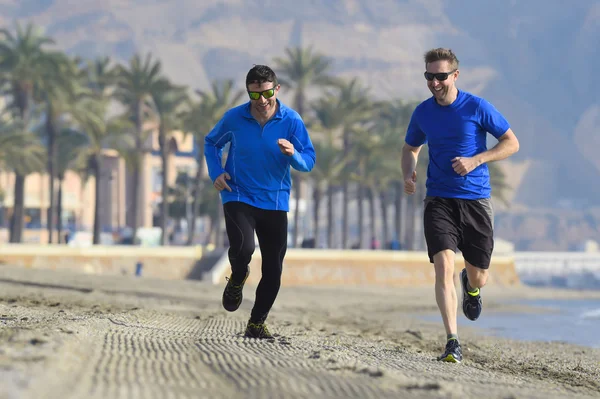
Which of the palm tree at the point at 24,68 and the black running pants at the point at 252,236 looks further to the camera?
the palm tree at the point at 24,68

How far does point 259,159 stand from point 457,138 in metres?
1.36

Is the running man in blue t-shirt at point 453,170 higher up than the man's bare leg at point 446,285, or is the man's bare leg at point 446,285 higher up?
the running man in blue t-shirt at point 453,170

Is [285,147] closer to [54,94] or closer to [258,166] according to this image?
[258,166]

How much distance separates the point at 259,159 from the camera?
7355 mm

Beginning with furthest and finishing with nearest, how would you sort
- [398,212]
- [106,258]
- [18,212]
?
[398,212] < [18,212] < [106,258]

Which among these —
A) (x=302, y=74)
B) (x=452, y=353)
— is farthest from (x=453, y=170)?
(x=302, y=74)

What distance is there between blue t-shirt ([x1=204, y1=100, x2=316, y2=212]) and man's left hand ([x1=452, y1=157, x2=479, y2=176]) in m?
1.04

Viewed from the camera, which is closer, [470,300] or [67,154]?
[470,300]

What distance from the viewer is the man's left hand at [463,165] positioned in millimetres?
7070

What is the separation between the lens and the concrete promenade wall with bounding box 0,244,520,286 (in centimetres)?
4194

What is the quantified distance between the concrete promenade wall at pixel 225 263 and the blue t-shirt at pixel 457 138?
109 feet

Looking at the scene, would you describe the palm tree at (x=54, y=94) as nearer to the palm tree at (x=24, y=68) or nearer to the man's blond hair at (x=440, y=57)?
the palm tree at (x=24, y=68)

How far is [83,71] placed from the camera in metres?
55.1

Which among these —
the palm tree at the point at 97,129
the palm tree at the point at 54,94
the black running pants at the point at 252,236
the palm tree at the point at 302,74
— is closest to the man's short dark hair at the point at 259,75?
the black running pants at the point at 252,236
